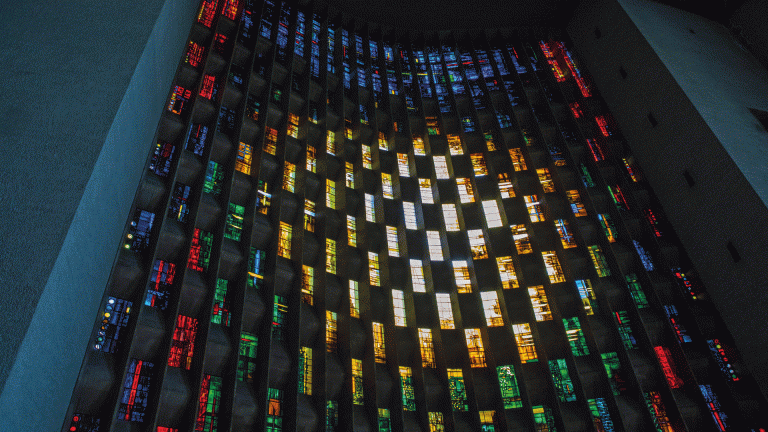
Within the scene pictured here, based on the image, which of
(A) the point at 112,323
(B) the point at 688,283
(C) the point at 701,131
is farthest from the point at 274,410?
(C) the point at 701,131

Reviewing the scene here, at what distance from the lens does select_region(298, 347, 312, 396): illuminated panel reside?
1061 cm

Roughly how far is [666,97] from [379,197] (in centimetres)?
909

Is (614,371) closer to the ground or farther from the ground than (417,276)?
closer to the ground

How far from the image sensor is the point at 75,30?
5.80 meters

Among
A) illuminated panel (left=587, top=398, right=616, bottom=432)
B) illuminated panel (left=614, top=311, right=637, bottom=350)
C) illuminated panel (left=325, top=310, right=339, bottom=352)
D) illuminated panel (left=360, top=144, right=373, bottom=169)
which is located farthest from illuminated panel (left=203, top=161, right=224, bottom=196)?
illuminated panel (left=614, top=311, right=637, bottom=350)

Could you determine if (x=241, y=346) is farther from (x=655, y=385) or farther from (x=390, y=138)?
(x=655, y=385)

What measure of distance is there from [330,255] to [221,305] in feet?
10.6

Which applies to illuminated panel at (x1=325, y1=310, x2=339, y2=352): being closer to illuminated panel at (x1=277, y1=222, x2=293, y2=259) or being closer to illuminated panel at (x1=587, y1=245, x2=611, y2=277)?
illuminated panel at (x1=277, y1=222, x2=293, y2=259)

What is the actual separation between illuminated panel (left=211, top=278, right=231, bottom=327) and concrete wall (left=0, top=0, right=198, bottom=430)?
127 inches

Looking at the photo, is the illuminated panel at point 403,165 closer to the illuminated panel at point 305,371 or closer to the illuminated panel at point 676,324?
the illuminated panel at point 305,371

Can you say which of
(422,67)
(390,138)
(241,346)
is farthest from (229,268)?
(422,67)

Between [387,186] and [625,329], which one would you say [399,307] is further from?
[625,329]

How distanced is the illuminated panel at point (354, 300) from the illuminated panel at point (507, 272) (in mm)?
3994

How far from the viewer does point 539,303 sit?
13.4m
